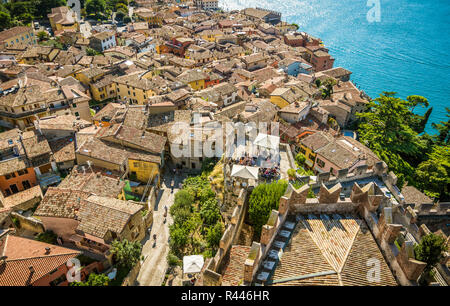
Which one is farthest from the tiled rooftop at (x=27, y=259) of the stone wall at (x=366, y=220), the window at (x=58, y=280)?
the stone wall at (x=366, y=220)

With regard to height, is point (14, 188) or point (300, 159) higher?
point (14, 188)

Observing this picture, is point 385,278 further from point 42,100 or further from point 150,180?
point 42,100

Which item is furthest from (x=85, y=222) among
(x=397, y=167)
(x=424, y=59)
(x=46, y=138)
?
(x=424, y=59)

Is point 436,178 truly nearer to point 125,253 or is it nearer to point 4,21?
point 125,253

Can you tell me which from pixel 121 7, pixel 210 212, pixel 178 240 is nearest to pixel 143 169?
pixel 210 212

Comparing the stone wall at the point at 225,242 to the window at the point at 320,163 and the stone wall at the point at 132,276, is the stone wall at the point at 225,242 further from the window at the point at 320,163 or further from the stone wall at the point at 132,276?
the window at the point at 320,163
